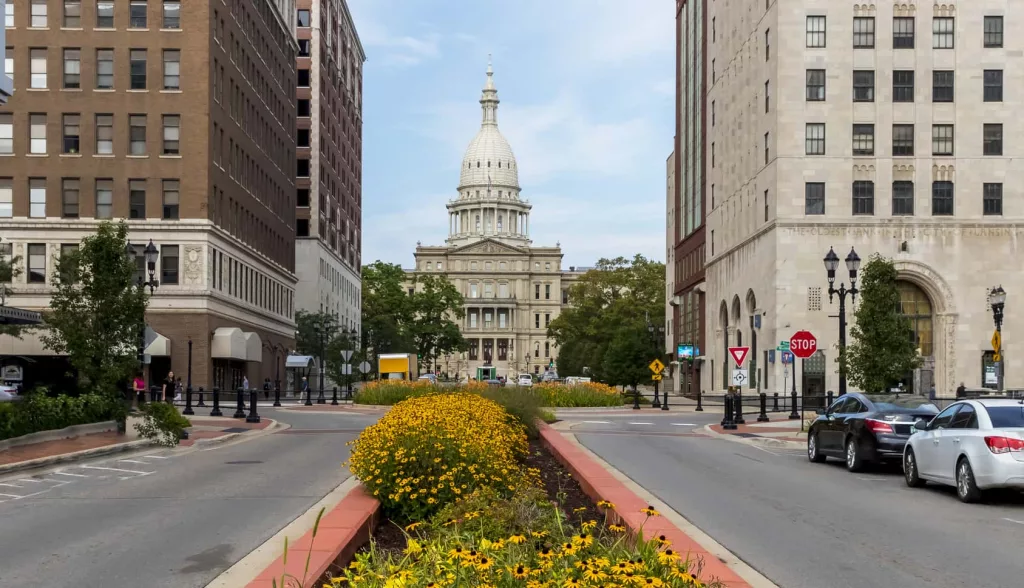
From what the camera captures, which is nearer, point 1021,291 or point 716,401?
point 1021,291

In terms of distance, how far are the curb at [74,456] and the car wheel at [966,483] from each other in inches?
586

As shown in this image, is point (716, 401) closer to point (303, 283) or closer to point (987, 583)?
point (303, 283)

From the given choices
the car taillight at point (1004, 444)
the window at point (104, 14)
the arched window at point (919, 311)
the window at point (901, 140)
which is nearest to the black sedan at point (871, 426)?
the car taillight at point (1004, 444)

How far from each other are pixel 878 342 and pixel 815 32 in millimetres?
31225

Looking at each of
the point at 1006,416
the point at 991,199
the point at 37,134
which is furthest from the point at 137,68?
the point at 1006,416

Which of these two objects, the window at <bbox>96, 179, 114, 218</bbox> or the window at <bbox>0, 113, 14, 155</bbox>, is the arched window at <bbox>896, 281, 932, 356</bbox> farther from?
the window at <bbox>0, 113, 14, 155</bbox>

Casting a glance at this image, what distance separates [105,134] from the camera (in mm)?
60625

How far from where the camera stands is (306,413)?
1916 inches

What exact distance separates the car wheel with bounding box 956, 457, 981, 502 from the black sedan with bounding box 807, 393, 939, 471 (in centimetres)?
416

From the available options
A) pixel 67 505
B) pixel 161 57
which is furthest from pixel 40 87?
pixel 67 505

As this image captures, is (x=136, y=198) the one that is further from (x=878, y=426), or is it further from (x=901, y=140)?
(x=878, y=426)

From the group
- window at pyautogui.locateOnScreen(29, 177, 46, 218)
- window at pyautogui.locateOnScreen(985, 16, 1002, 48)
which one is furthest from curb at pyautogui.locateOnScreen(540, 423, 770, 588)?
window at pyautogui.locateOnScreen(985, 16, 1002, 48)

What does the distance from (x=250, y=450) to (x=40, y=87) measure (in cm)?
4022

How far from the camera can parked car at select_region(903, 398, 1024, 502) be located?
53.3 ft
